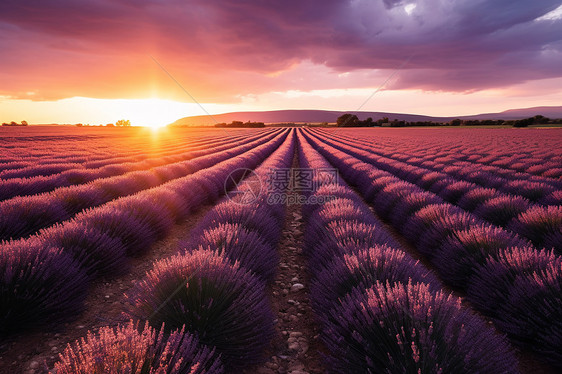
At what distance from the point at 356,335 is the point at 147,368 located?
42.9 inches

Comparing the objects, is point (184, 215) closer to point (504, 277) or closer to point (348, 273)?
point (348, 273)

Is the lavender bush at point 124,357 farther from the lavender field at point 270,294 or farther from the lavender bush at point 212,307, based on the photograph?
the lavender bush at point 212,307

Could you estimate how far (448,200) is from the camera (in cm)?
641

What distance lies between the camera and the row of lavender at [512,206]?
11.7 ft

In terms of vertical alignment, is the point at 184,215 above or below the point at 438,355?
below

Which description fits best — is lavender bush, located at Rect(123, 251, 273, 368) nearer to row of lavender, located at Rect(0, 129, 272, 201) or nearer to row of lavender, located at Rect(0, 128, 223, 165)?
row of lavender, located at Rect(0, 129, 272, 201)

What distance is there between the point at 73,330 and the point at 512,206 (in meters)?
6.09

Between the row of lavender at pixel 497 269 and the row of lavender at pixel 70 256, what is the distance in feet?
12.1

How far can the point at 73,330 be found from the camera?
2.28m

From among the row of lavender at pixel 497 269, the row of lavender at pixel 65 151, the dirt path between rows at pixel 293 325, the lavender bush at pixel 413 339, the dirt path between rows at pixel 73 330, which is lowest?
the dirt path between rows at pixel 293 325

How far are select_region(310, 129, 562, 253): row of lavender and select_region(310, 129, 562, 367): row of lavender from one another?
21.0 inches

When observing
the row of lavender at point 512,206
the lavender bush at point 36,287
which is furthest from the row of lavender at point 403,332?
the row of lavender at point 512,206

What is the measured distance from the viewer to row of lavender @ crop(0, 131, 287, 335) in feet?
7.04

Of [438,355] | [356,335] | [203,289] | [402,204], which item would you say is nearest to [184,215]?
[203,289]
